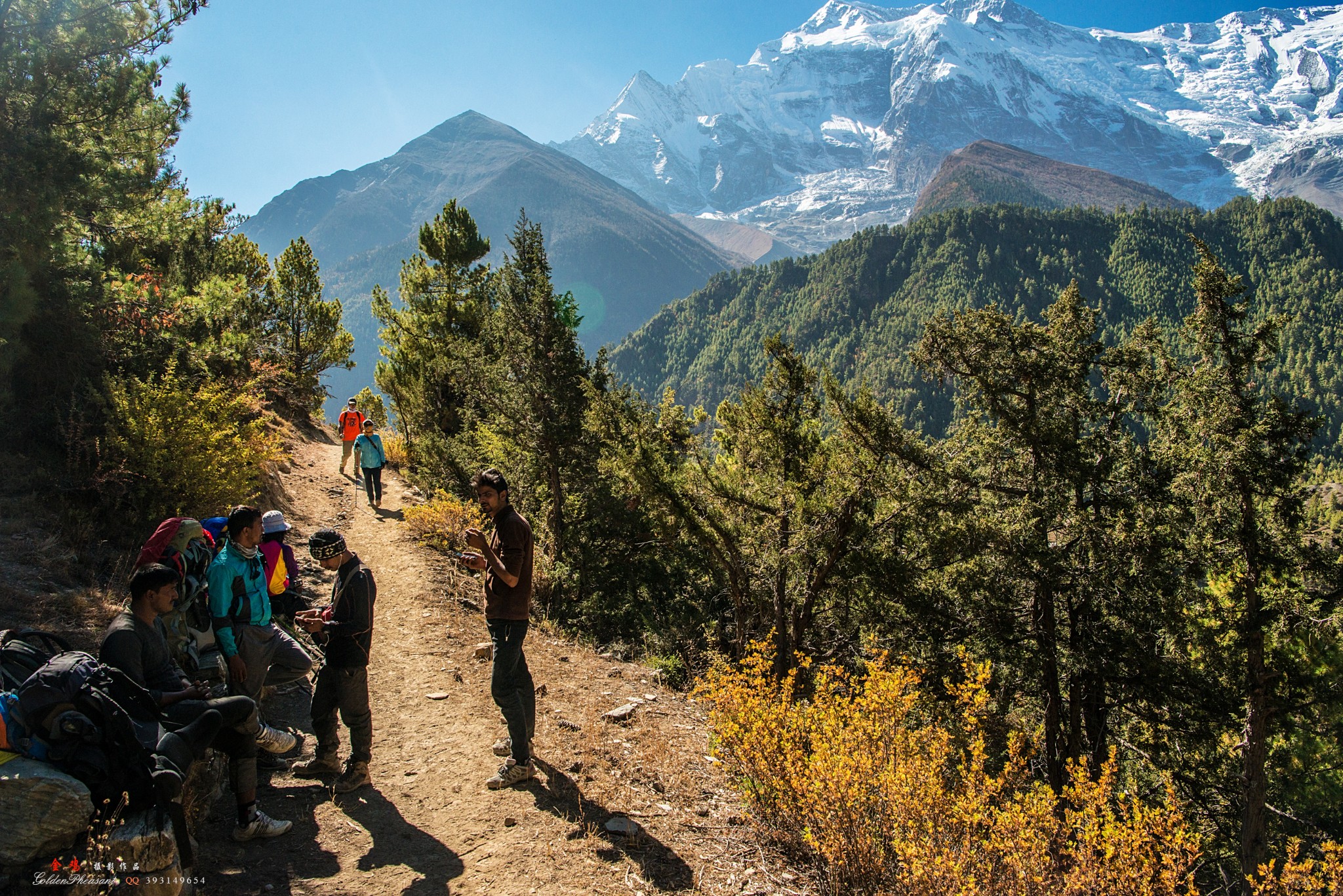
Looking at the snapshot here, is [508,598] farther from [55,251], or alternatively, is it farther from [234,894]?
[55,251]

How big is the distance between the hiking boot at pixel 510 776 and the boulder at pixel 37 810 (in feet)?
7.97

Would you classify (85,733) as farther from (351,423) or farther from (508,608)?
(351,423)

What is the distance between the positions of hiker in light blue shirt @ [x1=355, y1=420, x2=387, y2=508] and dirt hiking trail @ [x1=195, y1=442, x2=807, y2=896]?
17.9ft

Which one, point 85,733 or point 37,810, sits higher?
point 85,733

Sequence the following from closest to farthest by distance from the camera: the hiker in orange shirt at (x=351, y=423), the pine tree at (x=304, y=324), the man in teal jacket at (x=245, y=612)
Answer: the man in teal jacket at (x=245, y=612)
the hiker in orange shirt at (x=351, y=423)
the pine tree at (x=304, y=324)

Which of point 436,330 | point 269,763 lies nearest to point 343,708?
point 269,763

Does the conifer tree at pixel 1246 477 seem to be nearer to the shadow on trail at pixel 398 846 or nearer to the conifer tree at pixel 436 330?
the shadow on trail at pixel 398 846

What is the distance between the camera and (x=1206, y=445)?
444 inches

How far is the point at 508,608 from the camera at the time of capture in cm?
498

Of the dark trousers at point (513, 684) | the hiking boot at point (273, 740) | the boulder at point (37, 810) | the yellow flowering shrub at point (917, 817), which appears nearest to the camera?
the boulder at point (37, 810)

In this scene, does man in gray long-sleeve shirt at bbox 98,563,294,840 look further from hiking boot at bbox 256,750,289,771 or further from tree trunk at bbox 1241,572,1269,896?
tree trunk at bbox 1241,572,1269,896

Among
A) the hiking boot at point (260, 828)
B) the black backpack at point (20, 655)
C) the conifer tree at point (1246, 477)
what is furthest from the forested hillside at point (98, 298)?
the conifer tree at point (1246, 477)

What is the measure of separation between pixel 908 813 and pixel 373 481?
12.1 metres

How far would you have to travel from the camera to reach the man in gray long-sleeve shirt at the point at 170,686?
392 cm
